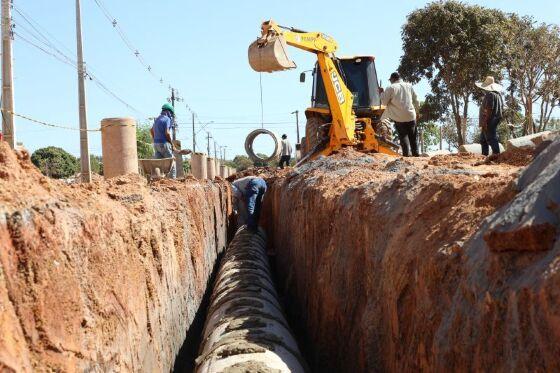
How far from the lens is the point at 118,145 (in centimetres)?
920

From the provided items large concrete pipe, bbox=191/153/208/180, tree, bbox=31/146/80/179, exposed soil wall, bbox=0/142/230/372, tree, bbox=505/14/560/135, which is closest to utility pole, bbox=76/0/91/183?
large concrete pipe, bbox=191/153/208/180

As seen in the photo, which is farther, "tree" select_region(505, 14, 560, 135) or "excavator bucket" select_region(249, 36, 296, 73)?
"tree" select_region(505, 14, 560, 135)

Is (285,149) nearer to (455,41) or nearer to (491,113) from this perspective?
(455,41)

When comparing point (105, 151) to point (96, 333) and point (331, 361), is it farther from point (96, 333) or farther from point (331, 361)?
point (96, 333)

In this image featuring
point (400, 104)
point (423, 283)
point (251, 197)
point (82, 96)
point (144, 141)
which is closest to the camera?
point (423, 283)

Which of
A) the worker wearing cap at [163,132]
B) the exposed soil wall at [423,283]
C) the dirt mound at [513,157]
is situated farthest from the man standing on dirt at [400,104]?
the exposed soil wall at [423,283]

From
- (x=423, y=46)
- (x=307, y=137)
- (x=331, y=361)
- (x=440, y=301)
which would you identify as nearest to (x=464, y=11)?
(x=423, y=46)

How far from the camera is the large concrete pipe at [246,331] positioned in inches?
159

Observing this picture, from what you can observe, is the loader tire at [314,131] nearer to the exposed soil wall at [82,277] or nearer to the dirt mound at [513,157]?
the dirt mound at [513,157]

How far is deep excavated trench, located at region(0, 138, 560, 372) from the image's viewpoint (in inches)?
90.4

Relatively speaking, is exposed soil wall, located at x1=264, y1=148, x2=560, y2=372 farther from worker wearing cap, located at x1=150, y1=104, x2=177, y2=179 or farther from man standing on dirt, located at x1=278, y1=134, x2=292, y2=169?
Answer: man standing on dirt, located at x1=278, y1=134, x2=292, y2=169

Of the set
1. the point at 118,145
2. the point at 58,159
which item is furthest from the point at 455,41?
the point at 58,159

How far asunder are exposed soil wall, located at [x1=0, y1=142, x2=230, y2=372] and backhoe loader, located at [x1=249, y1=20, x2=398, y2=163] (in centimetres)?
610

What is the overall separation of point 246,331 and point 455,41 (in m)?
18.3
